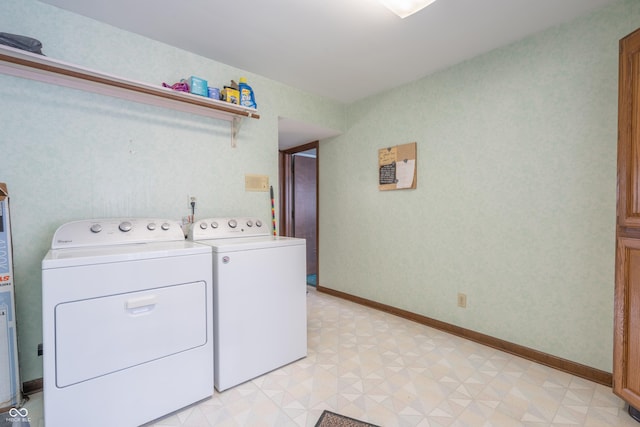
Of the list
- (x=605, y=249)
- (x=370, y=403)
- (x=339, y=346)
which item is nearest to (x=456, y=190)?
(x=605, y=249)

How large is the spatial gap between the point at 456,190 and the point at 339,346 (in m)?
1.63

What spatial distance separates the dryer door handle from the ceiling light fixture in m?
2.07

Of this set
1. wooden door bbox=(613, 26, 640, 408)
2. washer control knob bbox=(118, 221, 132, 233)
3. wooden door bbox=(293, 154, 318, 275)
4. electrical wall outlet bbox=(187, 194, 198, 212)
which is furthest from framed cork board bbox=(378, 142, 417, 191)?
washer control knob bbox=(118, 221, 132, 233)

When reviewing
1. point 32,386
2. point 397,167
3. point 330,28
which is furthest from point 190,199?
point 397,167

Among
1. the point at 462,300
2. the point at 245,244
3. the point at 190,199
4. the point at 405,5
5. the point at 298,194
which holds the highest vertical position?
the point at 405,5

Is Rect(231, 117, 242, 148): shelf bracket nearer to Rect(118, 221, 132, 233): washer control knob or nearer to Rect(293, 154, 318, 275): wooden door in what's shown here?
Rect(118, 221, 132, 233): washer control knob

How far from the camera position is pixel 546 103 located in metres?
2.00

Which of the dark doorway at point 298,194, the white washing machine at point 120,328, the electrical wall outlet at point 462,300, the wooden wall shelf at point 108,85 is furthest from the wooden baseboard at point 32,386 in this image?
the electrical wall outlet at point 462,300

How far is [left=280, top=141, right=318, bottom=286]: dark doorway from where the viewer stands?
4270mm

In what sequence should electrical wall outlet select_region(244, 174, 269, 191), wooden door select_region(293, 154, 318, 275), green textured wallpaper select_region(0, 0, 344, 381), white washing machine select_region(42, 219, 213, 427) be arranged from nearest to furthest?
white washing machine select_region(42, 219, 213, 427) → green textured wallpaper select_region(0, 0, 344, 381) → electrical wall outlet select_region(244, 174, 269, 191) → wooden door select_region(293, 154, 318, 275)

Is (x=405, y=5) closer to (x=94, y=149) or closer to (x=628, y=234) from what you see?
(x=628, y=234)

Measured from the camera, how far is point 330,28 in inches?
78.0

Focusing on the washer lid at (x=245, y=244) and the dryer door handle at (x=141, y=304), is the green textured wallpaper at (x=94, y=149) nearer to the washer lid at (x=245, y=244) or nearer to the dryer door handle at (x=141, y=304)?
the washer lid at (x=245, y=244)

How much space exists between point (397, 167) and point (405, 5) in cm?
146
